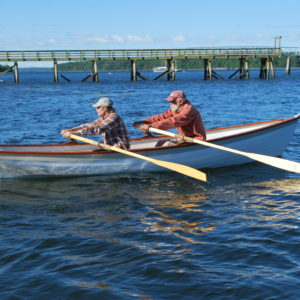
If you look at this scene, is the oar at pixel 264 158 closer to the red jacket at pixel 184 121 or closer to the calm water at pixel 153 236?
the red jacket at pixel 184 121

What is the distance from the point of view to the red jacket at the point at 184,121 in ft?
33.1

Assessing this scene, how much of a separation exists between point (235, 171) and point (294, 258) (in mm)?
5252

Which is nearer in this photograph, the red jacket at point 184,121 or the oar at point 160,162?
the oar at point 160,162

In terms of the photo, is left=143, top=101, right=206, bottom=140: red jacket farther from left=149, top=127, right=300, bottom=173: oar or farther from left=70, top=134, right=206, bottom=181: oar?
left=70, top=134, right=206, bottom=181: oar

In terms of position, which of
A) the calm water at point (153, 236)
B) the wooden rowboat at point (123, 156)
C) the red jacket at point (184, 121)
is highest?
the red jacket at point (184, 121)

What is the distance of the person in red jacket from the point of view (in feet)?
33.0

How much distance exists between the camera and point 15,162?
963cm

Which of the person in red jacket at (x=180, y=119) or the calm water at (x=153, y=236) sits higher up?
the person in red jacket at (x=180, y=119)

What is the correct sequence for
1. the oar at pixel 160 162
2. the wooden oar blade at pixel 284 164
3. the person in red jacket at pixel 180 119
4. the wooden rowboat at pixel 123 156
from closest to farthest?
1. the oar at pixel 160 162
2. the wooden oar blade at pixel 284 164
3. the wooden rowboat at pixel 123 156
4. the person in red jacket at pixel 180 119

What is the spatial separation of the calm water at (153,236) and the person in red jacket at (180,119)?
1080 millimetres

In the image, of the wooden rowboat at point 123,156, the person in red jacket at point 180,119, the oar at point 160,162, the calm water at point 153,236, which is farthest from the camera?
the person in red jacket at point 180,119

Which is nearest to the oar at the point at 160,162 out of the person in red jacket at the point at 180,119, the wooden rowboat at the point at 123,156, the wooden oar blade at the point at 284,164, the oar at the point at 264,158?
the wooden rowboat at the point at 123,156

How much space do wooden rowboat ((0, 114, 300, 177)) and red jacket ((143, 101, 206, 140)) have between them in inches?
13.3

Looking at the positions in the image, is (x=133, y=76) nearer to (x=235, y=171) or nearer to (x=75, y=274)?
(x=235, y=171)
